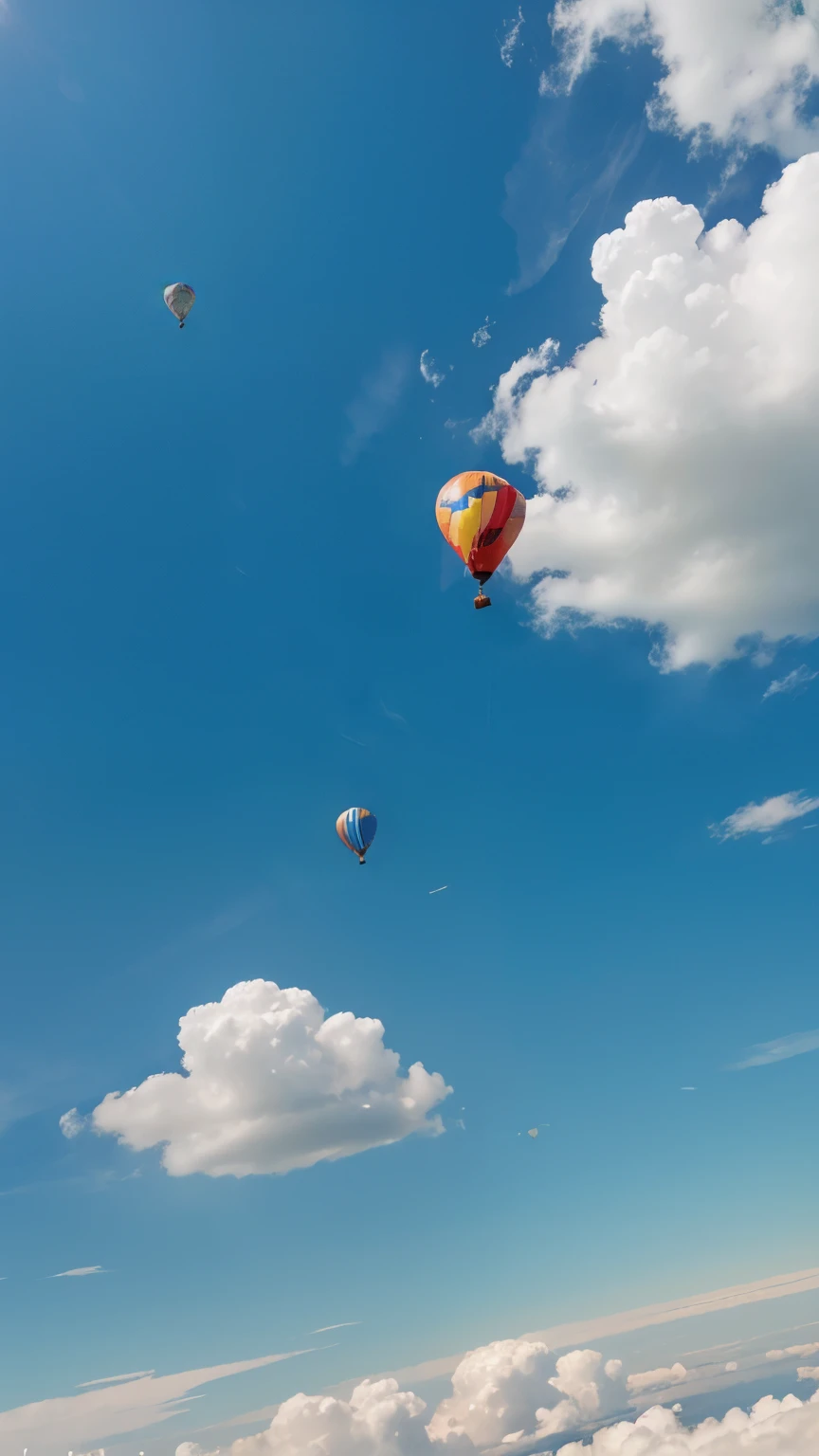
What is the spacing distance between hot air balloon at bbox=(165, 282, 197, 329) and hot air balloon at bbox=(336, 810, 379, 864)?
73.6 metres

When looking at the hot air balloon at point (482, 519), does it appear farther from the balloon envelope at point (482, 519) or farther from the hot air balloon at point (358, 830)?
the hot air balloon at point (358, 830)

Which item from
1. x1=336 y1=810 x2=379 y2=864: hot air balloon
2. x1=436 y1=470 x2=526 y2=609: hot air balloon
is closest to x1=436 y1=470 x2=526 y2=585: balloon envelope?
x1=436 y1=470 x2=526 y2=609: hot air balloon

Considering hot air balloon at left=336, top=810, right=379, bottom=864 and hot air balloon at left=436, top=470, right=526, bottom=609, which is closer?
hot air balloon at left=436, top=470, right=526, bottom=609

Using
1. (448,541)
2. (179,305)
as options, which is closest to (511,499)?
(448,541)

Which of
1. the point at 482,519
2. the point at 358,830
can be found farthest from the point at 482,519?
the point at 358,830

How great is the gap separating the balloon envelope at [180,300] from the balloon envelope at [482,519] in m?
48.8

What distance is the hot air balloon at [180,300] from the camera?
4195 inches

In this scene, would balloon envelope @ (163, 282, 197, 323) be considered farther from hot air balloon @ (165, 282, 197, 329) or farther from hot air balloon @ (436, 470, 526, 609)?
hot air balloon @ (436, 470, 526, 609)

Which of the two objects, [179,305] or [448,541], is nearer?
[448,541]

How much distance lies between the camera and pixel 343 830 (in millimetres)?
121500

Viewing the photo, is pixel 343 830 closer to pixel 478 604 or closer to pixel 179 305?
pixel 478 604

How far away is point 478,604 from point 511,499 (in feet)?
43.1

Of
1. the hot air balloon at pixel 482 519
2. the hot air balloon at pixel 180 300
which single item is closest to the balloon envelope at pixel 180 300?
the hot air balloon at pixel 180 300

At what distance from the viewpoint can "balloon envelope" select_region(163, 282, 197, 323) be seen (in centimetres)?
10656
